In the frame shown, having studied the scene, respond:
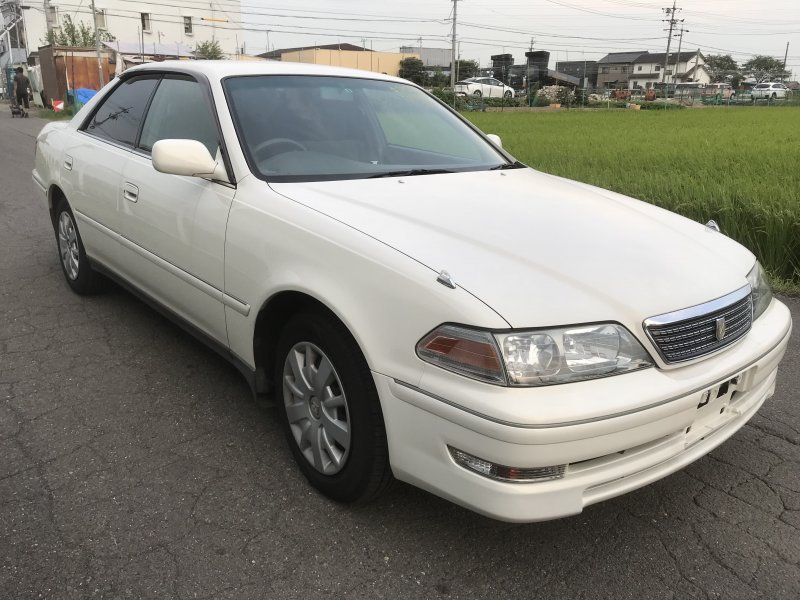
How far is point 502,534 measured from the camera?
2350mm

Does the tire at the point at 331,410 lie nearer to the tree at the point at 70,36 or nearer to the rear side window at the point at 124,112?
the rear side window at the point at 124,112

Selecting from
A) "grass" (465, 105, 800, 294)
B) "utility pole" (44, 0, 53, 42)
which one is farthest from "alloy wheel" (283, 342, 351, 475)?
"utility pole" (44, 0, 53, 42)

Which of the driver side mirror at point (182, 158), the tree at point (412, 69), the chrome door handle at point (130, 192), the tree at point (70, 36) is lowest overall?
the tree at point (412, 69)

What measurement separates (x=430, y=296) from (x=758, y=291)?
1.45 metres

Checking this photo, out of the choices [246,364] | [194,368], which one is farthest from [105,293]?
[246,364]

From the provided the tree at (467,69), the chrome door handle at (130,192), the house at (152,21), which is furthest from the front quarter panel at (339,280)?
the tree at (467,69)

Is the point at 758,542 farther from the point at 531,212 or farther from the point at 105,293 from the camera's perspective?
the point at 105,293

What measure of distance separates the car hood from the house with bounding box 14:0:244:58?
186ft

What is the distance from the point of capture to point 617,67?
98438 millimetres

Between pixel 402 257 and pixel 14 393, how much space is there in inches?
91.8

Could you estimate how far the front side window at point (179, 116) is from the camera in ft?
10.2

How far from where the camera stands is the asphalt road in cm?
209

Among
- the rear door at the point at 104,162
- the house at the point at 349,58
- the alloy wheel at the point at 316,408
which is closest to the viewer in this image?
the alloy wheel at the point at 316,408

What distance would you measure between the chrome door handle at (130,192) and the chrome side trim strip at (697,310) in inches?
102
